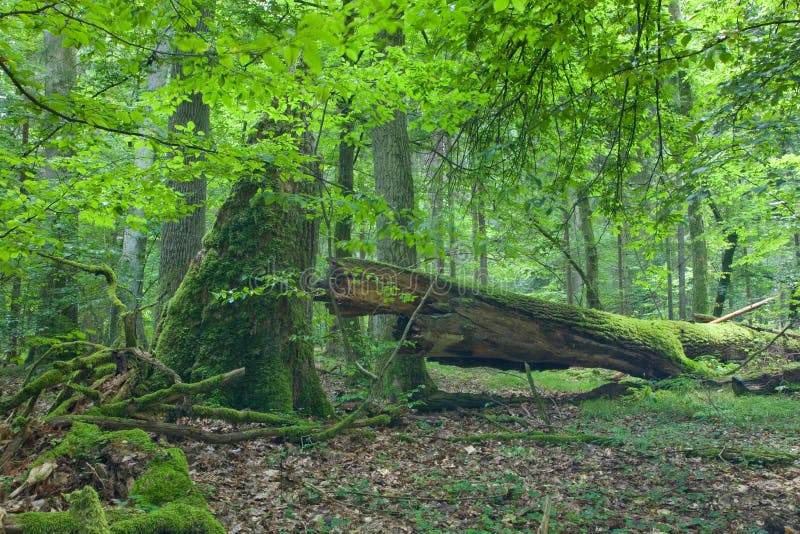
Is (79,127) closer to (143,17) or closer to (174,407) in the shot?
(143,17)

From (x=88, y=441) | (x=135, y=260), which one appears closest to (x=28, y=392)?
(x=88, y=441)

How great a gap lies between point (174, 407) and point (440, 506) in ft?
9.36

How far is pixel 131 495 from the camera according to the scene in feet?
10.5

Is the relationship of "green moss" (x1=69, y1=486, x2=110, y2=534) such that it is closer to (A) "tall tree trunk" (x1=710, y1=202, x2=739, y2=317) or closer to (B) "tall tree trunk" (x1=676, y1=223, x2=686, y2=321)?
(A) "tall tree trunk" (x1=710, y1=202, x2=739, y2=317)

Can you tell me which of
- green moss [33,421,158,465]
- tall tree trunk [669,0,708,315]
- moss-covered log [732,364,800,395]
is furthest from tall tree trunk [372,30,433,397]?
tall tree trunk [669,0,708,315]

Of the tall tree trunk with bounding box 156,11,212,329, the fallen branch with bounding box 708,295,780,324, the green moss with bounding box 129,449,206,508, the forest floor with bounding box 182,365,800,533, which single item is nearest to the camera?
the green moss with bounding box 129,449,206,508

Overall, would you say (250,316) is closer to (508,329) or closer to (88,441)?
(88,441)

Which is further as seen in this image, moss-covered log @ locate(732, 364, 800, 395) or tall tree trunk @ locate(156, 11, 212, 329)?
moss-covered log @ locate(732, 364, 800, 395)

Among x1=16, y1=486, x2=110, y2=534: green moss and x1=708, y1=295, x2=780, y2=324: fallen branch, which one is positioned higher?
x1=708, y1=295, x2=780, y2=324: fallen branch

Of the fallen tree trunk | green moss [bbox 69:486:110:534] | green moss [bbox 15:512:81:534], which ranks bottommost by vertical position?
green moss [bbox 15:512:81:534]

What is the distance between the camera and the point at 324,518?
3801 mm

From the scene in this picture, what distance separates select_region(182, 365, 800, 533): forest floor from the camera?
3879mm

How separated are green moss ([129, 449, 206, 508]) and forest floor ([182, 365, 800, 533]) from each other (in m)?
0.35

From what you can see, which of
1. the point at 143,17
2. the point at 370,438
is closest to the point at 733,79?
the point at 143,17
